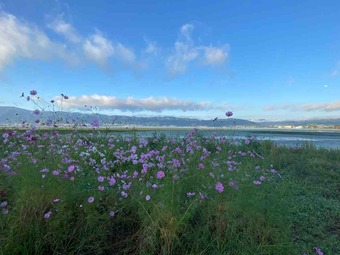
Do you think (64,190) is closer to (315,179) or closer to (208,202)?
(208,202)

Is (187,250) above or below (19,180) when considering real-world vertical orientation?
below

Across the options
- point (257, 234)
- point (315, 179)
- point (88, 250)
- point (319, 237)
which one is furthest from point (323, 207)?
point (88, 250)

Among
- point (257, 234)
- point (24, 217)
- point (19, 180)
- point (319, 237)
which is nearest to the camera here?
point (24, 217)

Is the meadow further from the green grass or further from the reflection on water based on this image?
the reflection on water

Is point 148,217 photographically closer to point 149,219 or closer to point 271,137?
point 149,219

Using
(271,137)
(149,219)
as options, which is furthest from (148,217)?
(271,137)

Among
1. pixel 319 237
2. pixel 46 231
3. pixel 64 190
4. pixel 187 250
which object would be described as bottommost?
pixel 319 237

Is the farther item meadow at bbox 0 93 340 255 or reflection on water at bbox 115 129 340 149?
reflection on water at bbox 115 129 340 149

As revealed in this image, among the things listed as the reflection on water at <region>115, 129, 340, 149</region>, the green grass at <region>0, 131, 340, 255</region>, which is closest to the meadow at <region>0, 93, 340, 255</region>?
the green grass at <region>0, 131, 340, 255</region>

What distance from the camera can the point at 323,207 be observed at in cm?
478

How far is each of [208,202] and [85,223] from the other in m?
1.37

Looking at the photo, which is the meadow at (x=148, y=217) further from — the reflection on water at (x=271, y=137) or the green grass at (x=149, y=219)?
the reflection on water at (x=271, y=137)

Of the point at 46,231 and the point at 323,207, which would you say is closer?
the point at 46,231

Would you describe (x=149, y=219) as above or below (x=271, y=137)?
above
